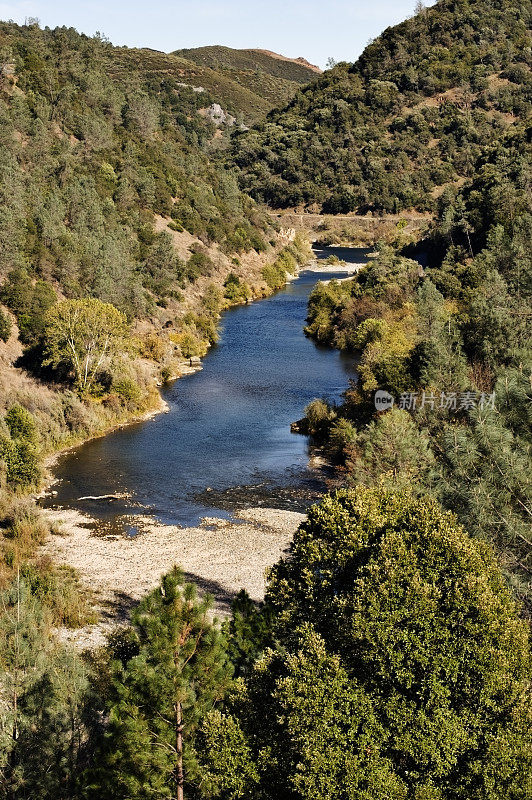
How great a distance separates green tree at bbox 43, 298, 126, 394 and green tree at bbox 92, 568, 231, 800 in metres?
34.6

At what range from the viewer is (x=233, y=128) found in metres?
194

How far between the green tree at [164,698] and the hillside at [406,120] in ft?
472

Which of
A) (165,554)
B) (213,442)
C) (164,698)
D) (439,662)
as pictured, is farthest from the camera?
(213,442)

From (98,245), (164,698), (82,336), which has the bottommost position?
(164,698)

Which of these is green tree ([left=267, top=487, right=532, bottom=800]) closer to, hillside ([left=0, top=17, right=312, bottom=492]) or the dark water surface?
the dark water surface

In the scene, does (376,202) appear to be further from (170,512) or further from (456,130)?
(170,512)

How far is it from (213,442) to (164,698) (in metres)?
33.0

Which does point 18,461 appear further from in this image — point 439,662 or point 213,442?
point 439,662

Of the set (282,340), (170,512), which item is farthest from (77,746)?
(282,340)

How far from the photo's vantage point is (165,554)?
1199 inches

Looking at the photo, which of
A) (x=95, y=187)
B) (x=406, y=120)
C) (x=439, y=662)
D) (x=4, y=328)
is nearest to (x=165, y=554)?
(x=439, y=662)

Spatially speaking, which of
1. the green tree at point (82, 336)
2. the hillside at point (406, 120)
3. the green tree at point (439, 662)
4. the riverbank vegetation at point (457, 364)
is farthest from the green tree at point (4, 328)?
the hillside at point (406, 120)

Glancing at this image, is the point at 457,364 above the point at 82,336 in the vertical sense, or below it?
above

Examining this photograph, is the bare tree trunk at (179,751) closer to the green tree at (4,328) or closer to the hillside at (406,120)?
the green tree at (4,328)
